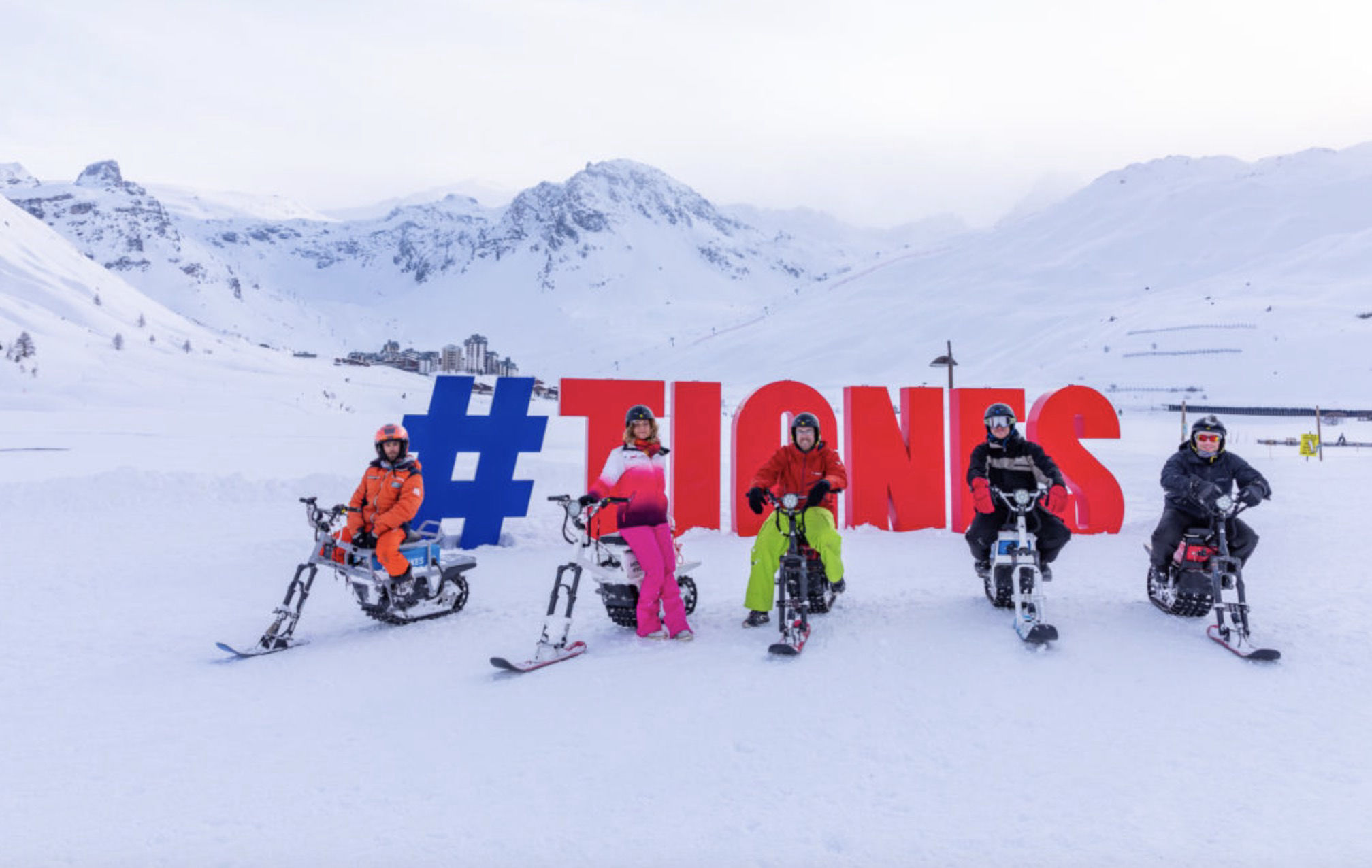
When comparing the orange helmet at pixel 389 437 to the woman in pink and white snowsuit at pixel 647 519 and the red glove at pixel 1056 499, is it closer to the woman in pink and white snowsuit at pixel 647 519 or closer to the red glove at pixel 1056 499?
the woman in pink and white snowsuit at pixel 647 519

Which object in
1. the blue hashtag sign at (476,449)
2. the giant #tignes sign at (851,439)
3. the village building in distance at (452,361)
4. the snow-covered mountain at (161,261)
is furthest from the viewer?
the snow-covered mountain at (161,261)

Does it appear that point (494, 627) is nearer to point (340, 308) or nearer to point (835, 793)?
point (835, 793)

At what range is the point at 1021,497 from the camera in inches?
277

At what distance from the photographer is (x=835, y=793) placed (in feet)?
13.8

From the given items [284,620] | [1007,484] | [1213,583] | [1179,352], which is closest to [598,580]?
[284,620]

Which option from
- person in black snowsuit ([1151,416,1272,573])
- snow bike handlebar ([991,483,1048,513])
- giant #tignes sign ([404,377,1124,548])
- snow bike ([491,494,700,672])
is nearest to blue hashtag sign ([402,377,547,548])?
giant #tignes sign ([404,377,1124,548])

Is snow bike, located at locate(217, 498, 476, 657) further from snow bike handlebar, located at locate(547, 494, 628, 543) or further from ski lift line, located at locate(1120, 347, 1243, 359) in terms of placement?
ski lift line, located at locate(1120, 347, 1243, 359)

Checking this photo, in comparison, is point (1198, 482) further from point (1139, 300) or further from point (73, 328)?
point (1139, 300)

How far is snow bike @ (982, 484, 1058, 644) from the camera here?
6.78 metres

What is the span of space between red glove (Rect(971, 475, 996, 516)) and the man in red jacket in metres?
1.32

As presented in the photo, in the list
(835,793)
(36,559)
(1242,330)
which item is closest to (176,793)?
(835,793)

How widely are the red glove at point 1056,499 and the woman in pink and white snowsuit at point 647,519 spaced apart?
3626 millimetres

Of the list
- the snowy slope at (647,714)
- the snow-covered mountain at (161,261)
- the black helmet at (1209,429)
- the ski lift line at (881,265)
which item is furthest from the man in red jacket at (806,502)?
the snow-covered mountain at (161,261)

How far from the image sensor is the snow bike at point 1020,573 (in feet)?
22.2
